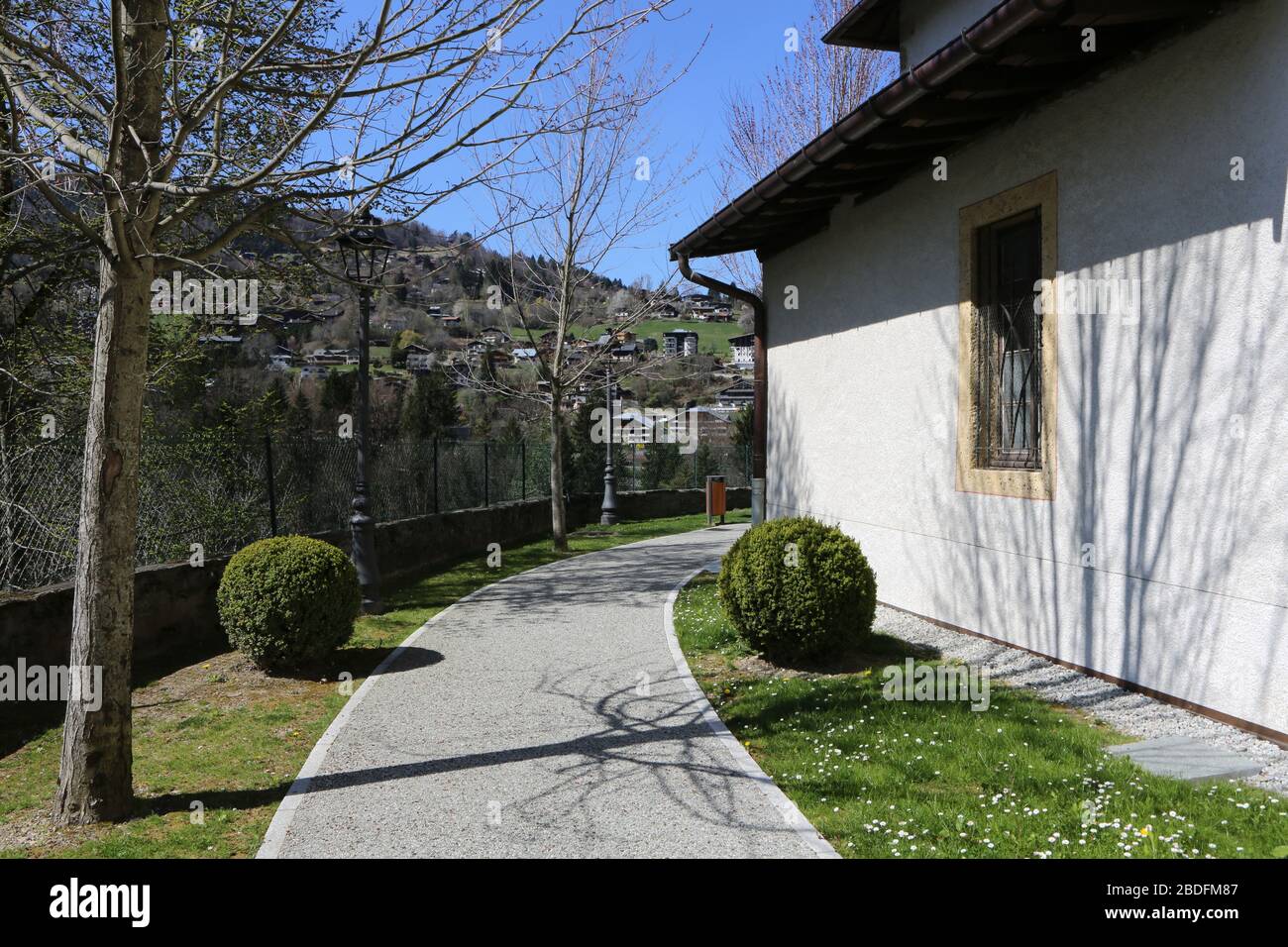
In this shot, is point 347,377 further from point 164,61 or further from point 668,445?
point 164,61

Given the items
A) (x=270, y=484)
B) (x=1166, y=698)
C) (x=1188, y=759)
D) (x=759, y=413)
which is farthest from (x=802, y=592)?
(x=270, y=484)

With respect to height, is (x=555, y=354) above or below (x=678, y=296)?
below

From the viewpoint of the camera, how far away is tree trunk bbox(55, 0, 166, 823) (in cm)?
491

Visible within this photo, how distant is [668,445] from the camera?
2827cm

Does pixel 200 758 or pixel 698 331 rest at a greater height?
pixel 698 331

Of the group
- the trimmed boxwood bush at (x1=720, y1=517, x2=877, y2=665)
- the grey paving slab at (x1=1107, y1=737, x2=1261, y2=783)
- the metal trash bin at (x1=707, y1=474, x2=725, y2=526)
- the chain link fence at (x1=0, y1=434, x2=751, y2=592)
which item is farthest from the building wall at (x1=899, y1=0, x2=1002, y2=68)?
the metal trash bin at (x1=707, y1=474, x2=725, y2=526)

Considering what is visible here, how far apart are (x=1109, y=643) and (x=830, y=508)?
15.8 feet

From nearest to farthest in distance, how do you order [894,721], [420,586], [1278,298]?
[1278,298], [894,721], [420,586]

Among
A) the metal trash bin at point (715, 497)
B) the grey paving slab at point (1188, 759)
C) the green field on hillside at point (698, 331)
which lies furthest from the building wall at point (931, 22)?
the metal trash bin at point (715, 497)

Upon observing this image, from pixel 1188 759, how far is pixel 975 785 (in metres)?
1.17

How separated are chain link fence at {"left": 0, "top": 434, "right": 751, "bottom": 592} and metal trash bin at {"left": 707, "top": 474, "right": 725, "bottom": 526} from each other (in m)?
6.35

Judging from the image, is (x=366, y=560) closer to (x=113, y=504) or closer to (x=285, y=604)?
(x=285, y=604)

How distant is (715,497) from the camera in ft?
74.5
